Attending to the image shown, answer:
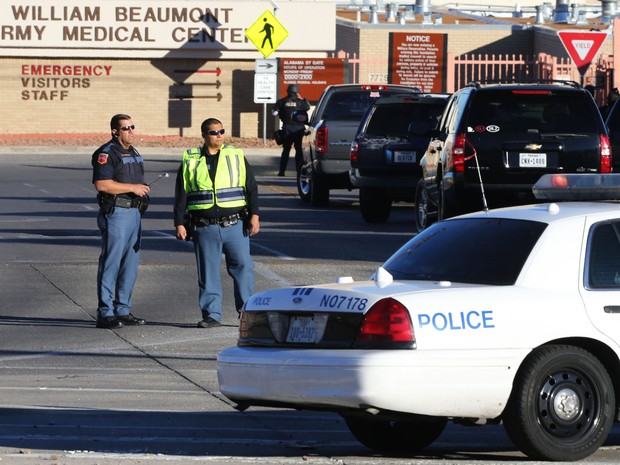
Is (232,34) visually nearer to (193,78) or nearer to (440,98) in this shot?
(193,78)

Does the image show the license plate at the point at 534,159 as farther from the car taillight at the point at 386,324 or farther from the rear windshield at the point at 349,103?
the car taillight at the point at 386,324

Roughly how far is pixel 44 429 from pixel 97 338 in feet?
13.3

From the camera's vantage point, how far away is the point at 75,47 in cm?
4172

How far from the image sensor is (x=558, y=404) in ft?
25.2

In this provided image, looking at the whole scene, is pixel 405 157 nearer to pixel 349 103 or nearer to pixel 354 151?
pixel 354 151

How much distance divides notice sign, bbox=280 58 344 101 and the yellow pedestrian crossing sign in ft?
10.5

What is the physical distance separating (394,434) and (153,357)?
3957 millimetres

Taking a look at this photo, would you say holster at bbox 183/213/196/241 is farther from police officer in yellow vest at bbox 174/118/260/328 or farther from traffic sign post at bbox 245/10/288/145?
traffic sign post at bbox 245/10/288/145

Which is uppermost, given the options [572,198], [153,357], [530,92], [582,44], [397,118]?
[582,44]

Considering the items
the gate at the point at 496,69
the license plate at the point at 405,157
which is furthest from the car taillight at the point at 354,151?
the gate at the point at 496,69

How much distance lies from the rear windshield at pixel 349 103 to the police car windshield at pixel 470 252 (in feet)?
52.0

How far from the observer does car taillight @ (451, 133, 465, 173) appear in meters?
16.6

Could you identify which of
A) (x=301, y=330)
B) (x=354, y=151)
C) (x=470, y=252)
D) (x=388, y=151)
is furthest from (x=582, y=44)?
(x=301, y=330)

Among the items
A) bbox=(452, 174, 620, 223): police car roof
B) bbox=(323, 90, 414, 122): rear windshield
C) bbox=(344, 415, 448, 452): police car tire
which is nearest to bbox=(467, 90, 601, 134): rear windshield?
bbox=(452, 174, 620, 223): police car roof
